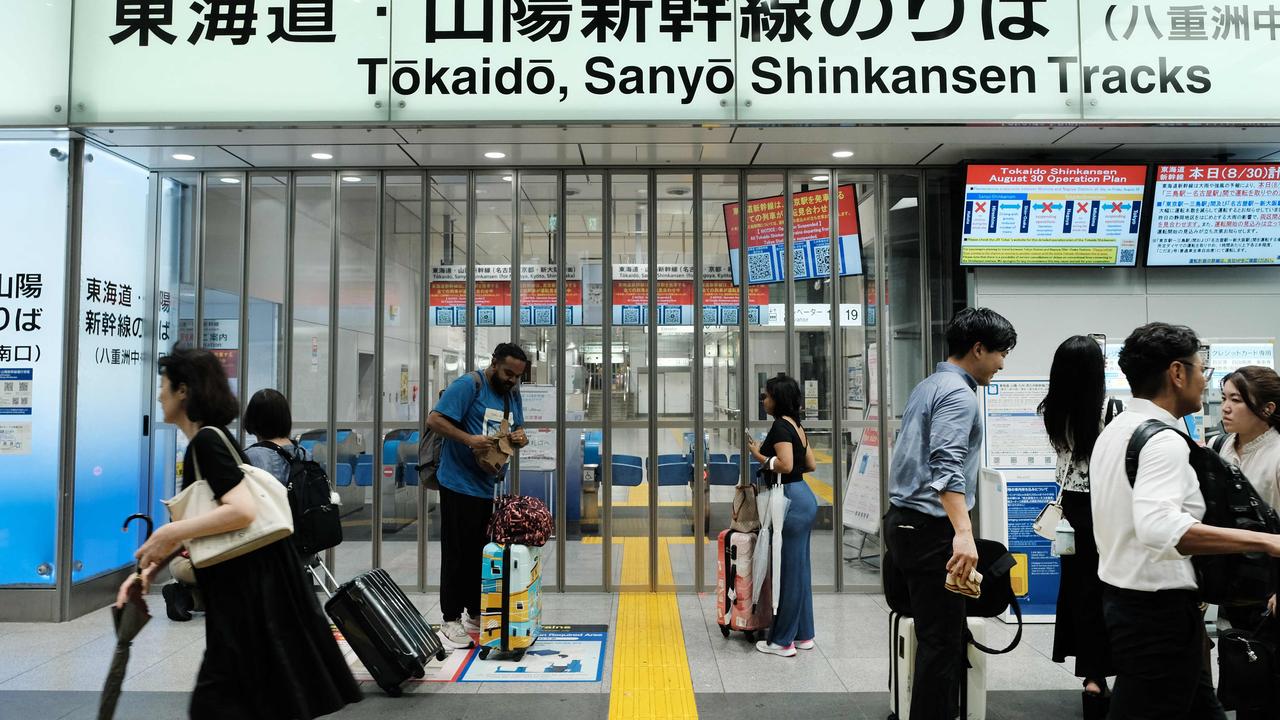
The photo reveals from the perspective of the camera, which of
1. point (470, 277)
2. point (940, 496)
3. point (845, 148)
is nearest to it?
point (940, 496)

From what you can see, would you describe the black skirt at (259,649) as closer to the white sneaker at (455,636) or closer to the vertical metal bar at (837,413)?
the white sneaker at (455,636)

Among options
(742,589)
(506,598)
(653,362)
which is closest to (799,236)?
(653,362)

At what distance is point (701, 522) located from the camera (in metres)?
5.80

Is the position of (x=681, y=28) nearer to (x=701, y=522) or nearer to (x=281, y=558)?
(x=701, y=522)

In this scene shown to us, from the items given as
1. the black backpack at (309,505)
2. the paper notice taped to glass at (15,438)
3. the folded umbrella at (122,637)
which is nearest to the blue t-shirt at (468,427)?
the black backpack at (309,505)

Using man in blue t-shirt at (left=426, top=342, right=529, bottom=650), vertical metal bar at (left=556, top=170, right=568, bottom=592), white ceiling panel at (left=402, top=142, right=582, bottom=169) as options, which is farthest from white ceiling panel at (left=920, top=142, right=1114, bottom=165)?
man in blue t-shirt at (left=426, top=342, right=529, bottom=650)

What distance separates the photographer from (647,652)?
14.4 feet

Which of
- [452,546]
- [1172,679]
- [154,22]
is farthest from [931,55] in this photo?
[154,22]

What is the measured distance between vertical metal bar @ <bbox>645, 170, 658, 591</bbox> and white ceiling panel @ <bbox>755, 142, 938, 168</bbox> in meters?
0.90

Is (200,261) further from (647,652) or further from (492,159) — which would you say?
(647,652)

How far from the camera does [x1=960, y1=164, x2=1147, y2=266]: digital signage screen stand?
5.22 meters

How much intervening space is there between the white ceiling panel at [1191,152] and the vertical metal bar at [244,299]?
264 inches

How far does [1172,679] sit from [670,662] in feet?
8.64

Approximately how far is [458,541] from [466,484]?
35 centimetres
